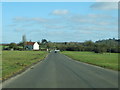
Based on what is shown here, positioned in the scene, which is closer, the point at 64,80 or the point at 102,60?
the point at 64,80

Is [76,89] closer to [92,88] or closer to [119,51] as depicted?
[92,88]

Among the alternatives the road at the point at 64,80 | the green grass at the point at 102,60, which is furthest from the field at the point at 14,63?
the green grass at the point at 102,60

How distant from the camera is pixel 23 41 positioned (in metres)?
194

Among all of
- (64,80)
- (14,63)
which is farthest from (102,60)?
(64,80)

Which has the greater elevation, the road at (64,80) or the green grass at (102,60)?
the road at (64,80)

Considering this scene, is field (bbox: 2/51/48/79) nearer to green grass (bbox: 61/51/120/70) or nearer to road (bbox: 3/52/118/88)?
road (bbox: 3/52/118/88)

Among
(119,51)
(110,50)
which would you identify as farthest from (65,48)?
(119,51)

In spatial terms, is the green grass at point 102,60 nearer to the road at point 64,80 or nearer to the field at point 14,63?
the road at point 64,80

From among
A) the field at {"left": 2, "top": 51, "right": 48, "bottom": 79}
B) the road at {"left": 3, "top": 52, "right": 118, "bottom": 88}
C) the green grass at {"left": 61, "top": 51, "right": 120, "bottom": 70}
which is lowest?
the green grass at {"left": 61, "top": 51, "right": 120, "bottom": 70}

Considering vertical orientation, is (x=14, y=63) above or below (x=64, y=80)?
below

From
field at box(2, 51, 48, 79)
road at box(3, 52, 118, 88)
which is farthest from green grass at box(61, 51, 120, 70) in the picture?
field at box(2, 51, 48, 79)

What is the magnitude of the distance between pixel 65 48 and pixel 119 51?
7842 cm

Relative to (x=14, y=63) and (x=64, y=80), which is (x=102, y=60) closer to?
(x=14, y=63)

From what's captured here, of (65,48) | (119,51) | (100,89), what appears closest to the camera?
(100,89)
